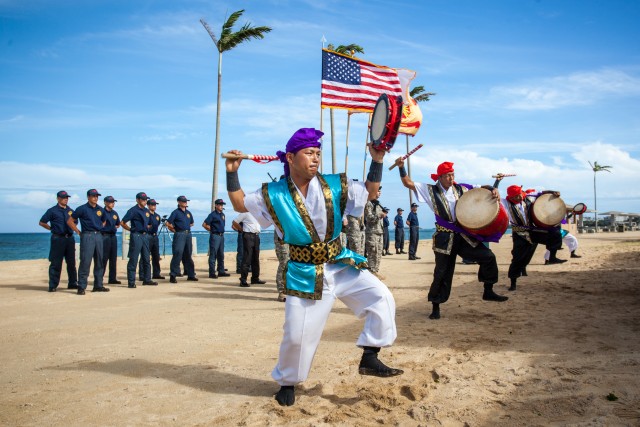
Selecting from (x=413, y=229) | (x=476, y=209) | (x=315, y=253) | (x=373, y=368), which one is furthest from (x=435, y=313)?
(x=413, y=229)

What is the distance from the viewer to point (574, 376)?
4.04 m

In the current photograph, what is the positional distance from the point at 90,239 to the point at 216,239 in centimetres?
383

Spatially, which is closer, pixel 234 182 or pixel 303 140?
pixel 303 140

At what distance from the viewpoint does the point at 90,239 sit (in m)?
11.2

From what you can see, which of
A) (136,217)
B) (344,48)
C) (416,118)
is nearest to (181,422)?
(136,217)

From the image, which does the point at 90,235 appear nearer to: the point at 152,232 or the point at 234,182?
the point at 152,232

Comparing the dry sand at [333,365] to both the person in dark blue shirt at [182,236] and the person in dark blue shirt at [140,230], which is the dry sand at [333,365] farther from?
the person in dark blue shirt at [182,236]

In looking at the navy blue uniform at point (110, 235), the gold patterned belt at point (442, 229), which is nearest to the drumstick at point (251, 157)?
the gold patterned belt at point (442, 229)

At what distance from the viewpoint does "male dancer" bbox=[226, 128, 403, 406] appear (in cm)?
382

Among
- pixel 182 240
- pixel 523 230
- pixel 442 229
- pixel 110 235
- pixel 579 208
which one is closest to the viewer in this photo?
pixel 442 229

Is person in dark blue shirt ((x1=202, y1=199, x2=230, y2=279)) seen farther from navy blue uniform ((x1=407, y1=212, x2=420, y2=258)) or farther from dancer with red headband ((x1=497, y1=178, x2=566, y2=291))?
navy blue uniform ((x1=407, y1=212, x2=420, y2=258))

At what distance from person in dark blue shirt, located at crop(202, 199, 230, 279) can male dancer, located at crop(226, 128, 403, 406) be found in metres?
10.4

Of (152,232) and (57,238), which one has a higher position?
(152,232)

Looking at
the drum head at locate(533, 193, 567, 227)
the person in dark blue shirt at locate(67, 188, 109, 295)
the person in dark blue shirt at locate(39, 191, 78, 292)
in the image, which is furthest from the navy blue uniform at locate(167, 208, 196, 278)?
the drum head at locate(533, 193, 567, 227)
